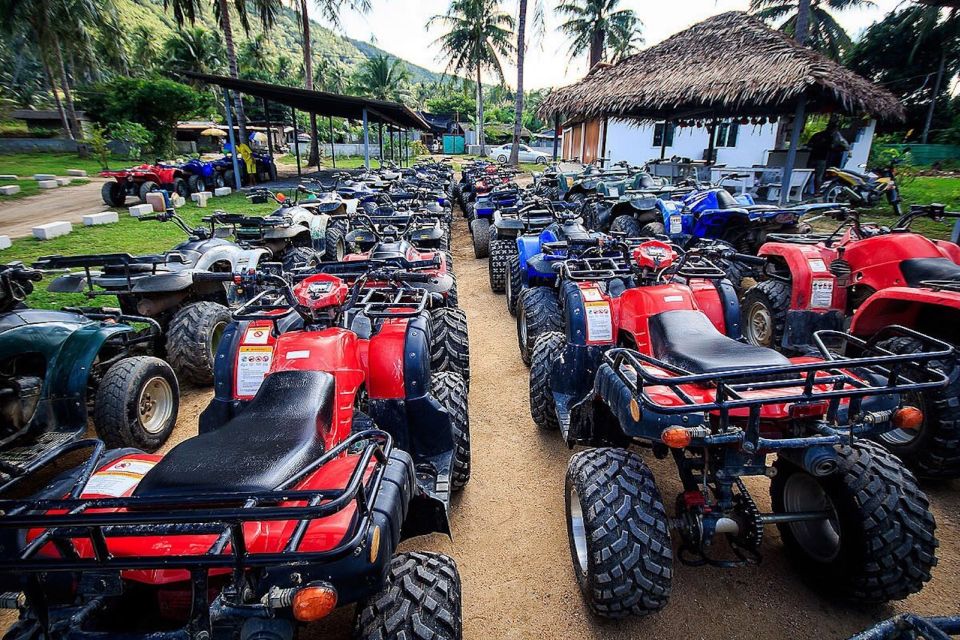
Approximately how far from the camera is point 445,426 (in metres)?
2.91

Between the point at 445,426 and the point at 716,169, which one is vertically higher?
the point at 716,169

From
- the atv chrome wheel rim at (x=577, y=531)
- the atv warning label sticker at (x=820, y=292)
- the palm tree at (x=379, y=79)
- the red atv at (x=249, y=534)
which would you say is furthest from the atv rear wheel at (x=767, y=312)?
the palm tree at (x=379, y=79)

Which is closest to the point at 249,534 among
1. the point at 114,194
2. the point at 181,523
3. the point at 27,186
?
the point at 181,523

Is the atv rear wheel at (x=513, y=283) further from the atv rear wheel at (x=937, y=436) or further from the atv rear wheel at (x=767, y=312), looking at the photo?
the atv rear wheel at (x=937, y=436)

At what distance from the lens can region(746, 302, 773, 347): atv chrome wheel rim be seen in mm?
5188

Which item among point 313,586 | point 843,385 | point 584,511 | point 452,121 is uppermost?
point 452,121

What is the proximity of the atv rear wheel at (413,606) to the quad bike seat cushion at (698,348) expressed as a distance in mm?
1443

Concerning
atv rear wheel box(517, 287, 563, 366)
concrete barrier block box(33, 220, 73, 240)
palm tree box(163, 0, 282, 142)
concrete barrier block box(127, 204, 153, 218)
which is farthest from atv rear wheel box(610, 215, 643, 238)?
palm tree box(163, 0, 282, 142)

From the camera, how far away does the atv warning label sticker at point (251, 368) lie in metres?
2.91

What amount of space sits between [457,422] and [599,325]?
50.6 inches

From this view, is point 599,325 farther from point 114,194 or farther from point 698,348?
point 114,194

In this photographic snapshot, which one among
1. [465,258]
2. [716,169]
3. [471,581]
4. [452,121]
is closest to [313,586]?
[471,581]

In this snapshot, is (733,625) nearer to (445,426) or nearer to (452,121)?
(445,426)

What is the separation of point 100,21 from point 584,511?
4246 cm
